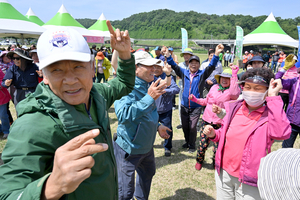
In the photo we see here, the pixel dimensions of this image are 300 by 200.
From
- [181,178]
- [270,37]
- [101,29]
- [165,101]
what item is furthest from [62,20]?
[270,37]

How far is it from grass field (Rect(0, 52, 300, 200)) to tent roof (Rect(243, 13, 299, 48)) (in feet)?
40.1

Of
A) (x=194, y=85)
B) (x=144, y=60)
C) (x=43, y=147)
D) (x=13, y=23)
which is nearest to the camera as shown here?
(x=43, y=147)

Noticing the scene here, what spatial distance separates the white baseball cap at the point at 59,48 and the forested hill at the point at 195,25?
8018 centimetres

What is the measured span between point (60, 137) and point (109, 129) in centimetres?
49

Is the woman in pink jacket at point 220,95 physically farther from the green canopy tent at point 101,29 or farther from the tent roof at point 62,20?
the green canopy tent at point 101,29

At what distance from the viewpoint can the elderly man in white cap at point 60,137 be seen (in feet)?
2.52

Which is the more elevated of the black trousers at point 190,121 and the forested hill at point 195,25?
the forested hill at point 195,25

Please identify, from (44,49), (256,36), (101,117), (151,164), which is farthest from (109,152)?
(256,36)

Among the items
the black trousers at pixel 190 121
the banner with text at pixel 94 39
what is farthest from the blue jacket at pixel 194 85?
the banner with text at pixel 94 39

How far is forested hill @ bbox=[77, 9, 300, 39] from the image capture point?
8668 centimetres

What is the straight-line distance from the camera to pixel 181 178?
3789 millimetres

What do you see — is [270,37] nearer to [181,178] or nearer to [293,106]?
[293,106]

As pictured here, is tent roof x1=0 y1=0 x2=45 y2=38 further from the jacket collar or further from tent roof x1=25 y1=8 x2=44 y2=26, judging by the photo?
the jacket collar

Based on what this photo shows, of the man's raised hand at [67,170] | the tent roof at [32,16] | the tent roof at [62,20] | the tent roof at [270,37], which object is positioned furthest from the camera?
the tent roof at [32,16]
